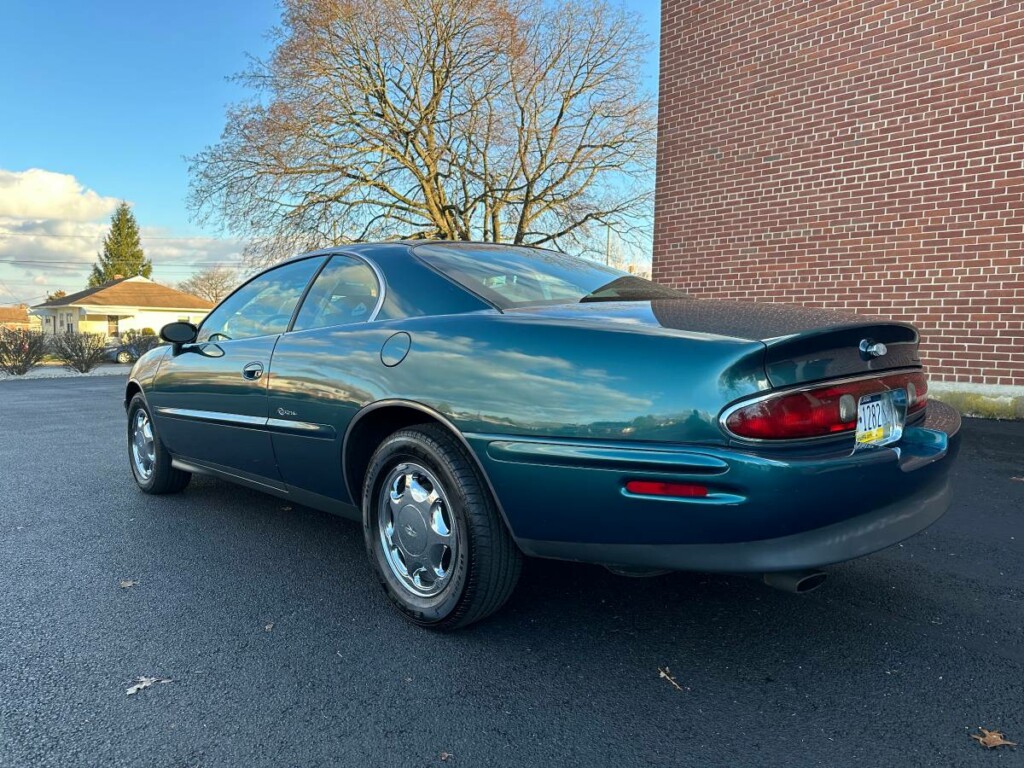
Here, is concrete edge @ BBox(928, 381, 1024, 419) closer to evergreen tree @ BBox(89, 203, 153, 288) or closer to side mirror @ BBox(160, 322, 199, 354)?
side mirror @ BBox(160, 322, 199, 354)

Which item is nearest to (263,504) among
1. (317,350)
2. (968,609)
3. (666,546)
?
(317,350)

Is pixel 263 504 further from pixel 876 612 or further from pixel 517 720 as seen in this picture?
pixel 876 612

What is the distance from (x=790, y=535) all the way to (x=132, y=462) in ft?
14.3

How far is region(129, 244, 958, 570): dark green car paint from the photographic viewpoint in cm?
194

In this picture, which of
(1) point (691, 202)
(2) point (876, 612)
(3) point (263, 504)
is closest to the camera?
(2) point (876, 612)

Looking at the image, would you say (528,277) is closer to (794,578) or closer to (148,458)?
(794,578)

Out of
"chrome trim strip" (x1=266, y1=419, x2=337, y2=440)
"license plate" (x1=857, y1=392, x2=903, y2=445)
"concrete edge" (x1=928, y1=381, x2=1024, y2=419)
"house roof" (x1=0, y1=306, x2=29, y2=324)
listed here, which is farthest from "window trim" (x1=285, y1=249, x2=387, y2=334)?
"house roof" (x1=0, y1=306, x2=29, y2=324)

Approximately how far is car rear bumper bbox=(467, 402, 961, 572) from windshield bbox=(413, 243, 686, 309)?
0.67m

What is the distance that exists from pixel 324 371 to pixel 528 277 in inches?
37.0

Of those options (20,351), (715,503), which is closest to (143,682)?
(715,503)

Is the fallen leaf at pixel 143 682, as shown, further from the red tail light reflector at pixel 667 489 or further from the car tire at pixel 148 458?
the car tire at pixel 148 458

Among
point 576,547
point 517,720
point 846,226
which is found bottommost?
point 517,720

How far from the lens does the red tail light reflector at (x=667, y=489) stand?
196cm

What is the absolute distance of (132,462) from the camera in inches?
186
